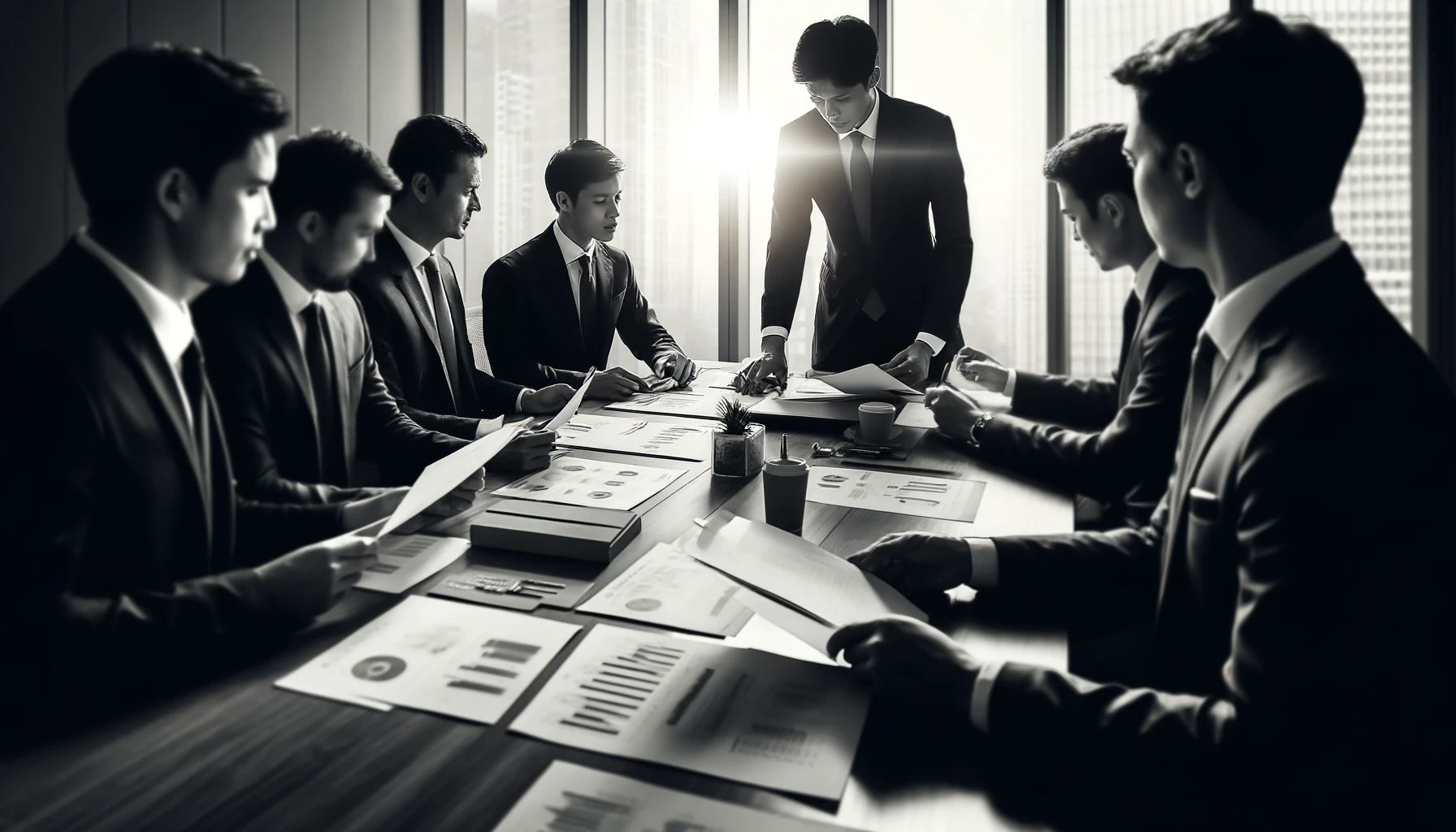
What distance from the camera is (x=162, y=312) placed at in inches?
25.4

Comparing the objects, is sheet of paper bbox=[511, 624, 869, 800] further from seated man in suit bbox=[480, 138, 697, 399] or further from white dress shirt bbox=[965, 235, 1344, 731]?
seated man in suit bbox=[480, 138, 697, 399]

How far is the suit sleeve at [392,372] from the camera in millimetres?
1544

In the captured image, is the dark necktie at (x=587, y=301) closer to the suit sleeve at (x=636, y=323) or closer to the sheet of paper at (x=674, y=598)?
the suit sleeve at (x=636, y=323)

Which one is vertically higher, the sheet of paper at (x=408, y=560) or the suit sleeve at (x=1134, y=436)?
the suit sleeve at (x=1134, y=436)

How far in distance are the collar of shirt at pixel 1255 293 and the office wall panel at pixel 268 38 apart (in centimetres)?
88

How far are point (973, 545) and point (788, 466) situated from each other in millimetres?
348

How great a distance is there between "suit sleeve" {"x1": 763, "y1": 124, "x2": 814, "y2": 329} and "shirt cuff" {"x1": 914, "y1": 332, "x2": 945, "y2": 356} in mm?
494

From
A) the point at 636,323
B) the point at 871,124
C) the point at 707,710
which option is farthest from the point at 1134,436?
the point at 636,323

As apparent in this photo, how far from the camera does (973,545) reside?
3.82 feet

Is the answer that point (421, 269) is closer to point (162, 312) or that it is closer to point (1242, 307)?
point (162, 312)

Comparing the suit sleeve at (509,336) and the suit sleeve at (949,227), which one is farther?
the suit sleeve at (949,227)

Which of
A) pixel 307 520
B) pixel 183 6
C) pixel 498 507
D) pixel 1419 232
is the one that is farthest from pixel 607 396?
pixel 1419 232

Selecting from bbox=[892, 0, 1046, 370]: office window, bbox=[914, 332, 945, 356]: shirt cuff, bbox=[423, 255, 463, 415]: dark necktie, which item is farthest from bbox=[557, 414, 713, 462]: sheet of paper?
bbox=[892, 0, 1046, 370]: office window

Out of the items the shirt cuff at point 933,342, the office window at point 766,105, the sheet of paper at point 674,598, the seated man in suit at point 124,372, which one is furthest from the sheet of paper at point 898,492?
the office window at point 766,105
